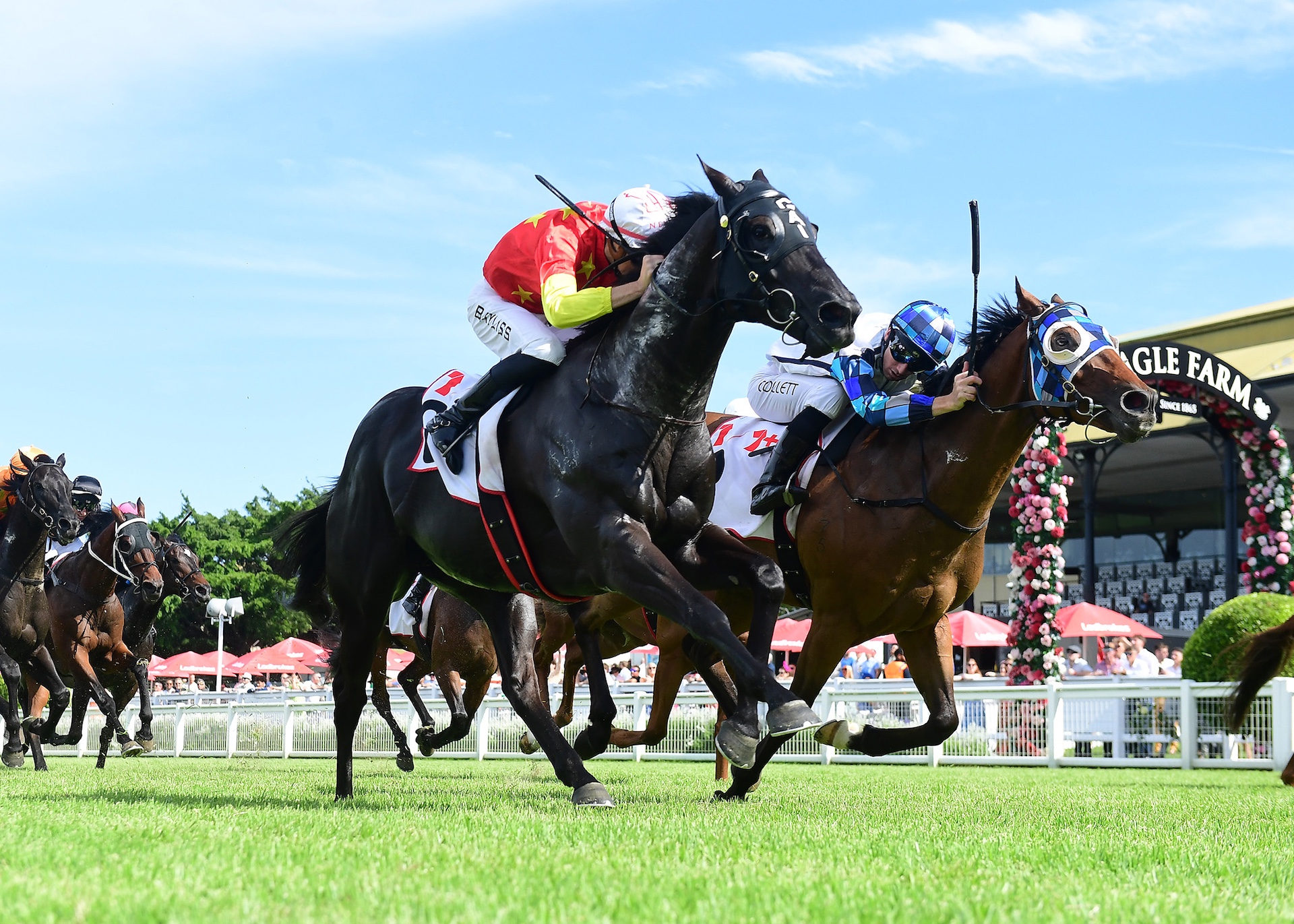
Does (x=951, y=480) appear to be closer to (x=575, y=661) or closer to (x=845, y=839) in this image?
(x=845, y=839)

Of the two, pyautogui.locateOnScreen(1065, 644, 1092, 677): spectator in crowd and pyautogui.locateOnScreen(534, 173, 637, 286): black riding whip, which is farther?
pyautogui.locateOnScreen(1065, 644, 1092, 677): spectator in crowd

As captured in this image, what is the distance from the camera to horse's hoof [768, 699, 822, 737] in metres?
4.39

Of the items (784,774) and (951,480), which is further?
(784,774)

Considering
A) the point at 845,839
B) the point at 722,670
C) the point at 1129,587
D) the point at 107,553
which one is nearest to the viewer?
the point at 845,839

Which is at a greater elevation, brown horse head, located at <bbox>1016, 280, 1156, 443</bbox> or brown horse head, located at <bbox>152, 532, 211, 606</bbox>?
brown horse head, located at <bbox>1016, 280, 1156, 443</bbox>

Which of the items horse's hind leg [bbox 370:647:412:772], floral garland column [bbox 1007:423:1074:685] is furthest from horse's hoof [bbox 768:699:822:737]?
floral garland column [bbox 1007:423:1074:685]

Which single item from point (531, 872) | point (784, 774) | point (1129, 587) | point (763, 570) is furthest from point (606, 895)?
point (1129, 587)

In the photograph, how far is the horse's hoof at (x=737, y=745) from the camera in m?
4.64

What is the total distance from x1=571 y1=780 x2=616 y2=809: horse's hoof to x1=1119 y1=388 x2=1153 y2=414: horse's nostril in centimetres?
311

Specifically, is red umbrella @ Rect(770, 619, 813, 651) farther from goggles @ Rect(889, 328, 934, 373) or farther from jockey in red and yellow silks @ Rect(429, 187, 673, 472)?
jockey in red and yellow silks @ Rect(429, 187, 673, 472)

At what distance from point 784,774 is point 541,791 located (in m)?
3.53

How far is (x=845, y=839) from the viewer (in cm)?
416

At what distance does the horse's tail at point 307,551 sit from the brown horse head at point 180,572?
7.63m

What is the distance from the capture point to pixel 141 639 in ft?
46.4
